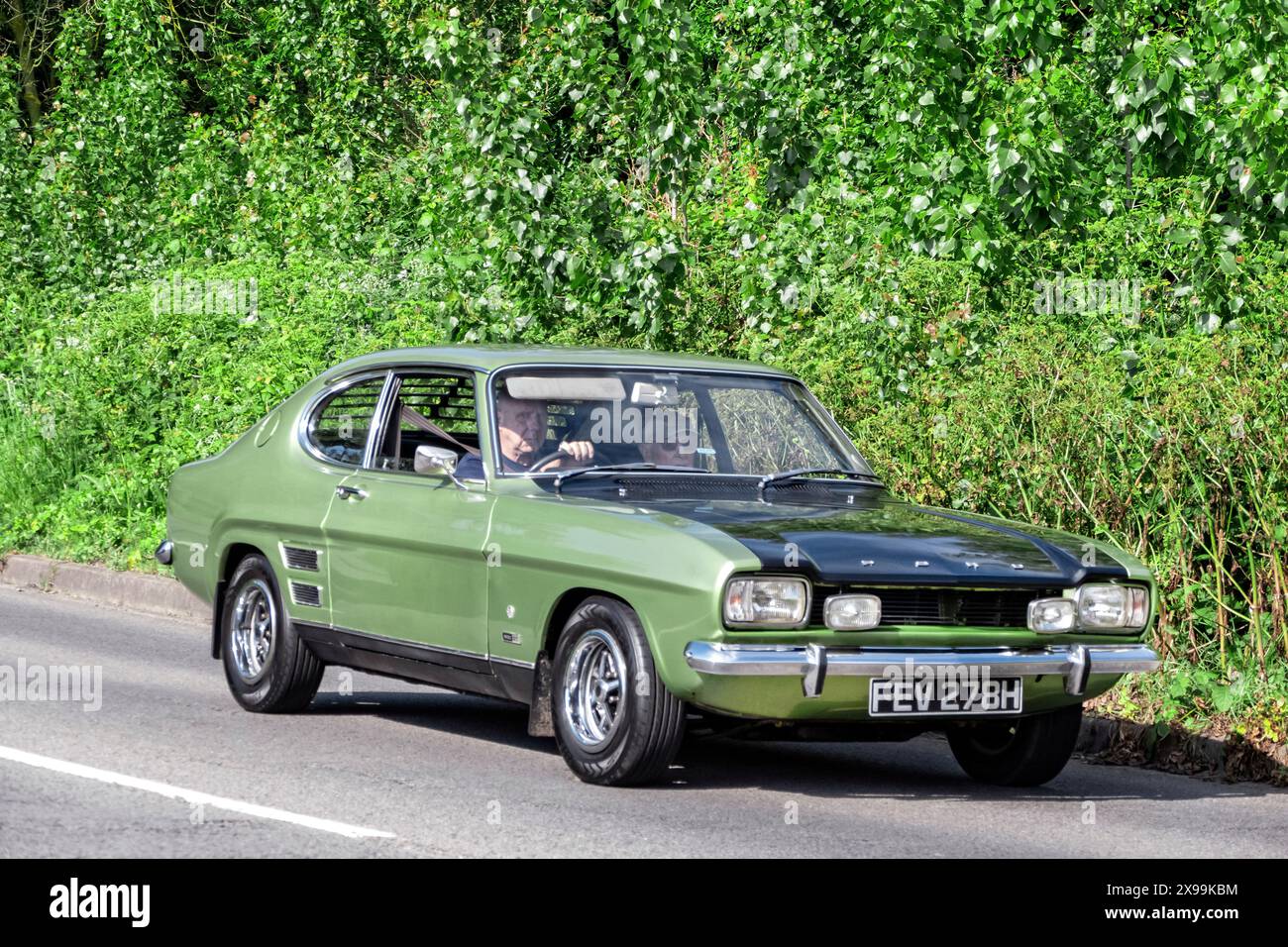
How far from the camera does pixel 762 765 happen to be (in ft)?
27.9

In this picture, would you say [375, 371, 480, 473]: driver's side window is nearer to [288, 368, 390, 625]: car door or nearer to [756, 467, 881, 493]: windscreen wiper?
[288, 368, 390, 625]: car door

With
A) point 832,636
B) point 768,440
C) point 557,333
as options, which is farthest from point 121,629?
point 832,636

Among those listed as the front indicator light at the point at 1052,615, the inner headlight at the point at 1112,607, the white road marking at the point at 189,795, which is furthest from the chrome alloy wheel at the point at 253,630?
the inner headlight at the point at 1112,607

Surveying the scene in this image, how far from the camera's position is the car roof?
867cm

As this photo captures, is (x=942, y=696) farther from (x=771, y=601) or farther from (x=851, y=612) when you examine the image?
(x=771, y=601)

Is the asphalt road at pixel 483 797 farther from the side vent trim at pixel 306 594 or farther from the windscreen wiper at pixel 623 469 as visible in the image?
the windscreen wiper at pixel 623 469

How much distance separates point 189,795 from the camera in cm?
722

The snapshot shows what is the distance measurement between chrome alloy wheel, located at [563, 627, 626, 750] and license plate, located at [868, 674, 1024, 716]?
0.99 m

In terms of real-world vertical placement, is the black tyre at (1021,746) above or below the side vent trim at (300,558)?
below

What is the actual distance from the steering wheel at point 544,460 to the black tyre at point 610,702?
919 millimetres

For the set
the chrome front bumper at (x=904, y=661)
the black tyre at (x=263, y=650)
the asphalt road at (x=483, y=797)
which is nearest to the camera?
the asphalt road at (x=483, y=797)

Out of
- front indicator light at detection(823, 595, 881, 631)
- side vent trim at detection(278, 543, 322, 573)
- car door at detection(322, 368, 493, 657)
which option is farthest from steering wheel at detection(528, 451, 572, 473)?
front indicator light at detection(823, 595, 881, 631)

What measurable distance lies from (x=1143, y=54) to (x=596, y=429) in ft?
21.2

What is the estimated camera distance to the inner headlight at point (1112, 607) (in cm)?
766
